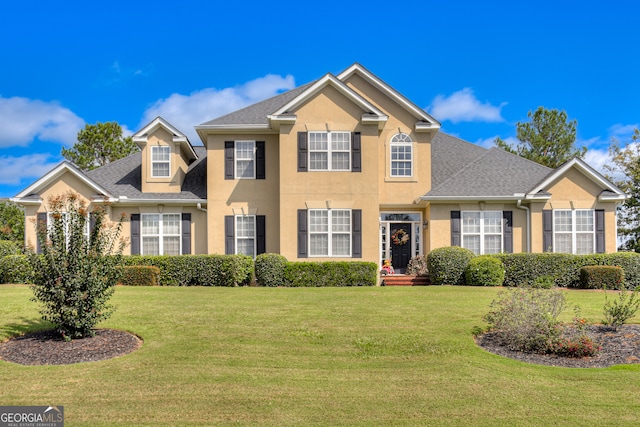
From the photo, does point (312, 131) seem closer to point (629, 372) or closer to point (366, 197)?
point (366, 197)

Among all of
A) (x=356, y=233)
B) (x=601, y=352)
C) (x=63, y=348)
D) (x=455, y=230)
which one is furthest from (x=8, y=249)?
(x=601, y=352)

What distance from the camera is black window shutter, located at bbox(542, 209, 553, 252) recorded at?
20656mm

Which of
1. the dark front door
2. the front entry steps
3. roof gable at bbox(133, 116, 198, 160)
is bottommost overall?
the front entry steps

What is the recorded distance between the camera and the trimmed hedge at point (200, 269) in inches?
735

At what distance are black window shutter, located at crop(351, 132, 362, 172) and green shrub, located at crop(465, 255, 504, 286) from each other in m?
5.60

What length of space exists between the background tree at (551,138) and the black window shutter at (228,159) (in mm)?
24598

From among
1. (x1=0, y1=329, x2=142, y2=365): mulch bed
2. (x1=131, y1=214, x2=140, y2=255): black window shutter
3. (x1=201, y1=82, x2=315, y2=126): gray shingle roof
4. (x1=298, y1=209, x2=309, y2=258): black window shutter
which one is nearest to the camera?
(x1=0, y1=329, x2=142, y2=365): mulch bed

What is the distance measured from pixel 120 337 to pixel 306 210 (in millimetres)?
10641

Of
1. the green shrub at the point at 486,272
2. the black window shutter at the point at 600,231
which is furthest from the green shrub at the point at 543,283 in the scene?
the black window shutter at the point at 600,231

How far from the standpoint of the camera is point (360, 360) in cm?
912

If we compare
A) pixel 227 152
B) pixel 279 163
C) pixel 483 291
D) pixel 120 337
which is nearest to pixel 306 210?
pixel 279 163

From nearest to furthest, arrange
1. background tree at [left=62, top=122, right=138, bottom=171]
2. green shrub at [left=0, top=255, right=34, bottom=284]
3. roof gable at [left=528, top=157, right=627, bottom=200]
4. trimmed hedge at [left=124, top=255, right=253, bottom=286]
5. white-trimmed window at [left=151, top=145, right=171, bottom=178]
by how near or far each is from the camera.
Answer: trimmed hedge at [left=124, top=255, right=253, bottom=286] → green shrub at [left=0, top=255, right=34, bottom=284] → roof gable at [left=528, top=157, right=627, bottom=200] → white-trimmed window at [left=151, top=145, right=171, bottom=178] → background tree at [left=62, top=122, right=138, bottom=171]

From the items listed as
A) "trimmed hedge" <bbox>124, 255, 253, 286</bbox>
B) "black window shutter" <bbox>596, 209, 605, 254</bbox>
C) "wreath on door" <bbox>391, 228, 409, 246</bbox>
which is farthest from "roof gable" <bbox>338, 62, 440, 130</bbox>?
"trimmed hedge" <bbox>124, 255, 253, 286</bbox>

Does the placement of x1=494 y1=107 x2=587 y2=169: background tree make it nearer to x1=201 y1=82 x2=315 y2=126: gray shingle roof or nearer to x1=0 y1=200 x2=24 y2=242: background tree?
x1=201 y1=82 x2=315 y2=126: gray shingle roof
